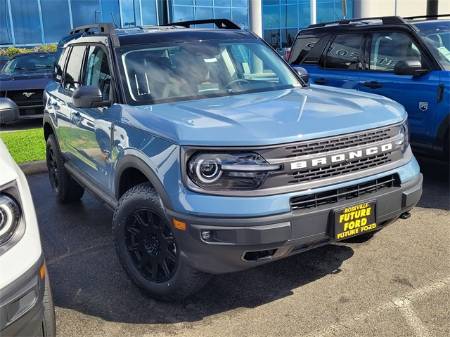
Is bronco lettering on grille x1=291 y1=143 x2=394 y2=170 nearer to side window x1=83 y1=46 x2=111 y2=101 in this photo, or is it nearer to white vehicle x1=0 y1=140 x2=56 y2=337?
white vehicle x1=0 y1=140 x2=56 y2=337

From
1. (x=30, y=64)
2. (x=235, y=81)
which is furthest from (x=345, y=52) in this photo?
(x=30, y=64)

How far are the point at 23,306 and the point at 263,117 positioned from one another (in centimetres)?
177

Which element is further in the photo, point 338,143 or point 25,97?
point 25,97

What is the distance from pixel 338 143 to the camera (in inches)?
123

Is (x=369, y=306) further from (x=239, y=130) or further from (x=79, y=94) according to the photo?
(x=79, y=94)

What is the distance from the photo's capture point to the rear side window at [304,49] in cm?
727

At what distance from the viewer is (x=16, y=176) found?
2.25 metres

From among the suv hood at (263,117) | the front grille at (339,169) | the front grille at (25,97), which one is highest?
the suv hood at (263,117)

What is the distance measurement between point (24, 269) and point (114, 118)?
1875 millimetres

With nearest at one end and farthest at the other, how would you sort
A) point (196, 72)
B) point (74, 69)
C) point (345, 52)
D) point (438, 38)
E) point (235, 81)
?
1. point (196, 72)
2. point (235, 81)
3. point (74, 69)
4. point (438, 38)
5. point (345, 52)

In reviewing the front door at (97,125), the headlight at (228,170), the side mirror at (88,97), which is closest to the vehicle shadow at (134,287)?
the front door at (97,125)

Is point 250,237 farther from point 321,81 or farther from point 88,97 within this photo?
point 321,81

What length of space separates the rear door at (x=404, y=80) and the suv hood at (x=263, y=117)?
6.47 feet

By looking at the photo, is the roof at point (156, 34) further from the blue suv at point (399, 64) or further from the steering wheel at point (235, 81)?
the blue suv at point (399, 64)
